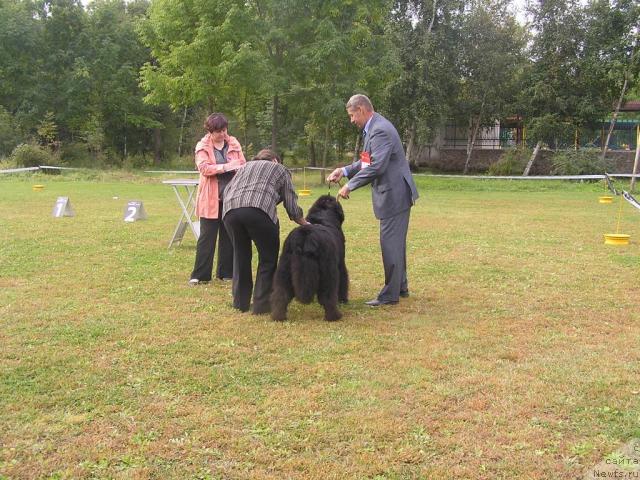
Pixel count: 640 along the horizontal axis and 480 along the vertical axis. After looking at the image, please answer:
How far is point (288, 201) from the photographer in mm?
5301

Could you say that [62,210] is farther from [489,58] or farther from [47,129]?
[47,129]

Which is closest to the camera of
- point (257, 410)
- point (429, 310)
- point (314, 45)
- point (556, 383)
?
point (257, 410)

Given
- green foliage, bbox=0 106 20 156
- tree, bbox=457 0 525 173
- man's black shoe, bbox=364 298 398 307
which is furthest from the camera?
green foliage, bbox=0 106 20 156

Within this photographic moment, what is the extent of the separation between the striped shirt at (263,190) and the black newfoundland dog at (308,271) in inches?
12.9

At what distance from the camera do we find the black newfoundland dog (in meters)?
4.85

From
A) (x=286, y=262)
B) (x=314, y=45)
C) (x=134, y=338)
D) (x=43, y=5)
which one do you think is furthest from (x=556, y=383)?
(x=43, y=5)

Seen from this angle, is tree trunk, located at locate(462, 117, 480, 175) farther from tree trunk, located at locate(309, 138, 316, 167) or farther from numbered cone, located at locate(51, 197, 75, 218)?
numbered cone, located at locate(51, 197, 75, 218)

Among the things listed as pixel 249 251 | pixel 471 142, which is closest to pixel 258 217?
pixel 249 251

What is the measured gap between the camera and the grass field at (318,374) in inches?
113

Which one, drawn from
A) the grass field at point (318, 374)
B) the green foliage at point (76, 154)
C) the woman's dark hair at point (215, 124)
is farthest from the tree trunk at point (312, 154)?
the woman's dark hair at point (215, 124)

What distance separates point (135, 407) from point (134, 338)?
4.21ft

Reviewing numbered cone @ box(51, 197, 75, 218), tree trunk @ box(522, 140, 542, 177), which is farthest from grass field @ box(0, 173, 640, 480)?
tree trunk @ box(522, 140, 542, 177)

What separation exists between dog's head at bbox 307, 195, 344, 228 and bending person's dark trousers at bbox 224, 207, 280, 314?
1.43 ft

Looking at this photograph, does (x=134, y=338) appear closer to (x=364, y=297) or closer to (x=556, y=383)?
(x=364, y=297)
